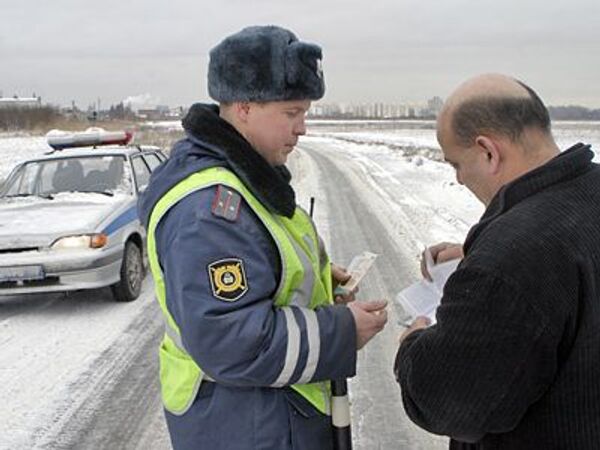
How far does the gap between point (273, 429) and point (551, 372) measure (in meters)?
0.81

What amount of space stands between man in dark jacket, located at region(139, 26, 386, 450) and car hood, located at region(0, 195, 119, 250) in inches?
188

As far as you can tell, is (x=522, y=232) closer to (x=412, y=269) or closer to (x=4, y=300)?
(x=412, y=269)

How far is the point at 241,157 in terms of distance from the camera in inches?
74.1

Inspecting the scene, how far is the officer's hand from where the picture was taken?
6.31 feet

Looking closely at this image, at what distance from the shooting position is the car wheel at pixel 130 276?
6.85 metres

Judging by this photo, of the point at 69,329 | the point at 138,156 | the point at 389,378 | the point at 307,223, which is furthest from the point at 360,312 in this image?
the point at 138,156

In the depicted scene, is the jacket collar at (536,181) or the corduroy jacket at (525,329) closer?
the corduroy jacket at (525,329)

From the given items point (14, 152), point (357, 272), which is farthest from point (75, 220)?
point (14, 152)

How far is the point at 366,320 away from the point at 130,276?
215 inches

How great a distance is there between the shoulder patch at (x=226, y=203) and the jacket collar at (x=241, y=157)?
0.08 m

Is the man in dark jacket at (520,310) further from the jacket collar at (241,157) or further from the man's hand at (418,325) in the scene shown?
the jacket collar at (241,157)

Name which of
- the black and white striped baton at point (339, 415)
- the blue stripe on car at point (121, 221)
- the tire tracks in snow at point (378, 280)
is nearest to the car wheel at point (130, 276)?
the blue stripe on car at point (121, 221)

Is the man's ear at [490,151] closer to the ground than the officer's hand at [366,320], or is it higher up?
higher up

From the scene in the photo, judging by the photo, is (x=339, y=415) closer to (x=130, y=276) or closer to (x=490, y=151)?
(x=490, y=151)
